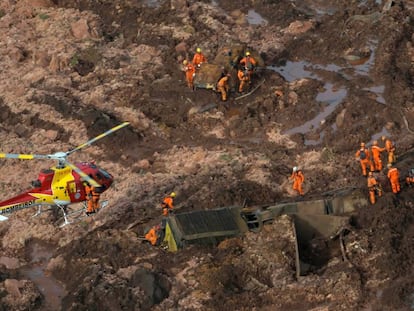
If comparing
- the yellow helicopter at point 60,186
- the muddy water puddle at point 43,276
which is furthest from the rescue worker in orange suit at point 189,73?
the muddy water puddle at point 43,276

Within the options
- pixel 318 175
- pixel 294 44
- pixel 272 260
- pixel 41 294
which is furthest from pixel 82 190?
pixel 294 44

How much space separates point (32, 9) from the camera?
3550cm

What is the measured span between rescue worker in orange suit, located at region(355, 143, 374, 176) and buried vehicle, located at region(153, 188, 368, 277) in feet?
7.67

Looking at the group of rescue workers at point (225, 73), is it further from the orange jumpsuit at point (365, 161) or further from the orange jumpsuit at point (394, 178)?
the orange jumpsuit at point (394, 178)

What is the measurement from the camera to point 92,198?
2180 cm

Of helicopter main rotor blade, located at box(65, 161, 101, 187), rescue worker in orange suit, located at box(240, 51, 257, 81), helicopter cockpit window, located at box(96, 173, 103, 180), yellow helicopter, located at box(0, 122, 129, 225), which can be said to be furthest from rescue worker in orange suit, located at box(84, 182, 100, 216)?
rescue worker in orange suit, located at box(240, 51, 257, 81)

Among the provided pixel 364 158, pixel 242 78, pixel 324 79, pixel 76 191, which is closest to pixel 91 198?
pixel 76 191

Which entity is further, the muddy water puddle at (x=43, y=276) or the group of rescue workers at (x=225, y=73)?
the group of rescue workers at (x=225, y=73)

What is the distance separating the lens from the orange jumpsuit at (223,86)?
2739 cm

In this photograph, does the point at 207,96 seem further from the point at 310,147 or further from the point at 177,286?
the point at 177,286

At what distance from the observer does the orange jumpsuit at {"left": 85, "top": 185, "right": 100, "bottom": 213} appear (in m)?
21.6

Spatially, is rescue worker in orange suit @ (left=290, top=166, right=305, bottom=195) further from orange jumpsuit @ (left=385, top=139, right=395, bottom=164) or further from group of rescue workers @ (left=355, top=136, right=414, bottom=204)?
orange jumpsuit @ (left=385, top=139, right=395, bottom=164)

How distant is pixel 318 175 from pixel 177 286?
6.52 m

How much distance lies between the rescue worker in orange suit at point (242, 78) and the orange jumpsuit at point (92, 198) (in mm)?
8227
